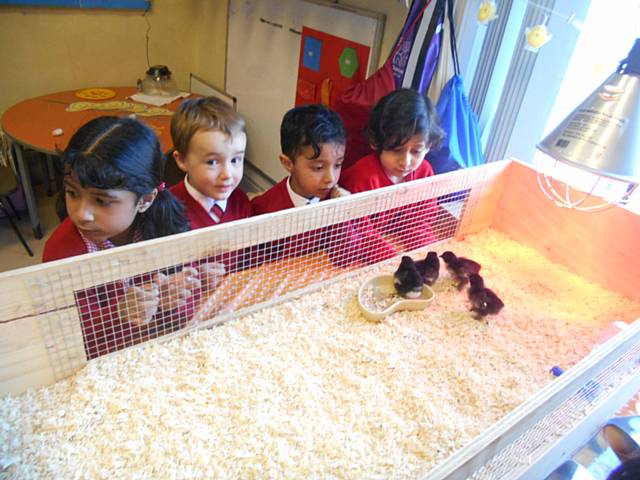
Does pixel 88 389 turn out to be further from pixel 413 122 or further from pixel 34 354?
pixel 413 122

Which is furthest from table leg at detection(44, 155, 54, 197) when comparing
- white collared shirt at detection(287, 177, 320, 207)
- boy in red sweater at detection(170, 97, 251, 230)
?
white collared shirt at detection(287, 177, 320, 207)

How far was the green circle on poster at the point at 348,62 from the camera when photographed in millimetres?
2180

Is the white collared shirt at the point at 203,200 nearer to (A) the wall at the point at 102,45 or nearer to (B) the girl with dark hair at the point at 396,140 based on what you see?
(B) the girl with dark hair at the point at 396,140

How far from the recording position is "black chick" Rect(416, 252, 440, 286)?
48.7 inches

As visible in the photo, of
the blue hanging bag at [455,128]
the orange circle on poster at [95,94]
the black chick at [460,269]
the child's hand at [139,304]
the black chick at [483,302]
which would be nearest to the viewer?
the child's hand at [139,304]

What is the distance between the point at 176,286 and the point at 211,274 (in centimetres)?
8

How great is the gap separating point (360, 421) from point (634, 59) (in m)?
0.78

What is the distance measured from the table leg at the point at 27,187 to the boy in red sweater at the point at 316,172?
1.43 meters

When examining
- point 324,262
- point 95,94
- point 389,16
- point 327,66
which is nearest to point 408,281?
point 324,262

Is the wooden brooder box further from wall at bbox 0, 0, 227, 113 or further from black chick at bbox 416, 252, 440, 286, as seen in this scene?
wall at bbox 0, 0, 227, 113

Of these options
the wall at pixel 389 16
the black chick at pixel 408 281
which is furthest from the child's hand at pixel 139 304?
the wall at pixel 389 16

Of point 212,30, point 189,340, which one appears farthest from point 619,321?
point 212,30

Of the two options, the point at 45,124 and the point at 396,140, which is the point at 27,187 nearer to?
the point at 45,124

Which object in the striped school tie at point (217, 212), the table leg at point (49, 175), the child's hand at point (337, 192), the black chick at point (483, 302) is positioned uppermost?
the child's hand at point (337, 192)
